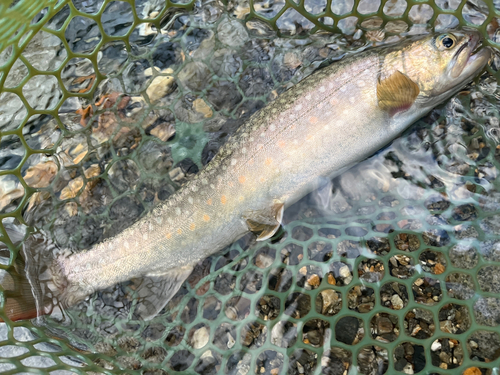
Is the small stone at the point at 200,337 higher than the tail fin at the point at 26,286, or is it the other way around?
the tail fin at the point at 26,286

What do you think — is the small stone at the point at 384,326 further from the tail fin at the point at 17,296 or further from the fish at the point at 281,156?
the tail fin at the point at 17,296

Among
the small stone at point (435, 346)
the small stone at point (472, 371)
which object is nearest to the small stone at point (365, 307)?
the small stone at point (435, 346)

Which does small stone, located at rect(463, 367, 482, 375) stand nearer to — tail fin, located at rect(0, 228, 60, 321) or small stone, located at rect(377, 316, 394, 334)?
small stone, located at rect(377, 316, 394, 334)

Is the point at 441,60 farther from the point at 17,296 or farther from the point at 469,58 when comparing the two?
the point at 17,296

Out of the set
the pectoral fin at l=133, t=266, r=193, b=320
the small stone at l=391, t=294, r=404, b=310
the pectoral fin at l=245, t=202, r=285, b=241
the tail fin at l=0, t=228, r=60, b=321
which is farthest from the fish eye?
the tail fin at l=0, t=228, r=60, b=321

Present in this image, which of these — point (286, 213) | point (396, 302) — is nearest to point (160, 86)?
point (286, 213)

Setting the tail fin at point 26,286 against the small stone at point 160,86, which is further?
the small stone at point 160,86
